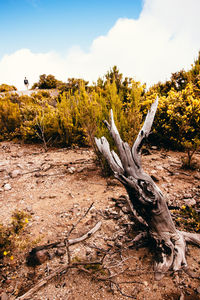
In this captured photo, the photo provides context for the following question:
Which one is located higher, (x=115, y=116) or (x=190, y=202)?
(x=115, y=116)

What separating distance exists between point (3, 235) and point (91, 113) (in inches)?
108

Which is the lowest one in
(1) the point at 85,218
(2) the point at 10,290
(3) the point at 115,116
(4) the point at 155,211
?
(2) the point at 10,290

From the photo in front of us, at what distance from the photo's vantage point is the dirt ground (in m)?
1.47

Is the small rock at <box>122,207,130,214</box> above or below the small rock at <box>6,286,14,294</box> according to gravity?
above

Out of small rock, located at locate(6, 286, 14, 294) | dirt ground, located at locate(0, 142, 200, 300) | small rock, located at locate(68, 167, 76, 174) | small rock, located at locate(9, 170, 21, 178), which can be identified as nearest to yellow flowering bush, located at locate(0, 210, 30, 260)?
dirt ground, located at locate(0, 142, 200, 300)

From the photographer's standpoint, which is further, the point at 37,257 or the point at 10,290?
the point at 37,257

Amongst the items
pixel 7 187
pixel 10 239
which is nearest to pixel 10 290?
pixel 10 239

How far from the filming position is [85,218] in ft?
7.99

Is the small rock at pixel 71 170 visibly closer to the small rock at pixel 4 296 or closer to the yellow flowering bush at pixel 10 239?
the yellow flowering bush at pixel 10 239

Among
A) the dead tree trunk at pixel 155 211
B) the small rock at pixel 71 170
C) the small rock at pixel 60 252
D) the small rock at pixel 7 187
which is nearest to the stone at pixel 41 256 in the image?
the small rock at pixel 60 252

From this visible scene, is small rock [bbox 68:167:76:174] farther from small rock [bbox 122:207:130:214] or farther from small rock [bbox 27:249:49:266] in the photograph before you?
small rock [bbox 27:249:49:266]

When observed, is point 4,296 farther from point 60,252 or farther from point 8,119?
point 8,119

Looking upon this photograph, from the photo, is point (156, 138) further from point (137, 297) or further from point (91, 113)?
point (137, 297)

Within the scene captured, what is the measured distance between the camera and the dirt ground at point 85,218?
1.47m
